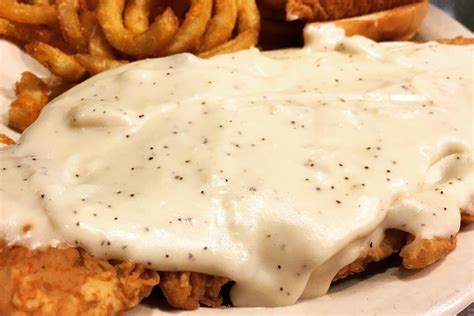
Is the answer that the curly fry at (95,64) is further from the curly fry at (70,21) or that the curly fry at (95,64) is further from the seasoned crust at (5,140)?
the seasoned crust at (5,140)

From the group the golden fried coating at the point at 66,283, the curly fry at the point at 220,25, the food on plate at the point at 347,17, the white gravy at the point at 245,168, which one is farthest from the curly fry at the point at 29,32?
the golden fried coating at the point at 66,283

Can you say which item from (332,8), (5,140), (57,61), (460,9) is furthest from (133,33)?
(460,9)

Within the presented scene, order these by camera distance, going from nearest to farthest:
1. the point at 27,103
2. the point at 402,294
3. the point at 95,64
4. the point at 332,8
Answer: the point at 402,294, the point at 27,103, the point at 95,64, the point at 332,8

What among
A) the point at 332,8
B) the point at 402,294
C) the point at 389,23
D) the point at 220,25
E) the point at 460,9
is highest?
the point at 220,25

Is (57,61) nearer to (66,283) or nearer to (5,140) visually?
(5,140)

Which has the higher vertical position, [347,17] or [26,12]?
[26,12]

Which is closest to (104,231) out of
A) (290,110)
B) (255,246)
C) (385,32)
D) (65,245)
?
(65,245)
